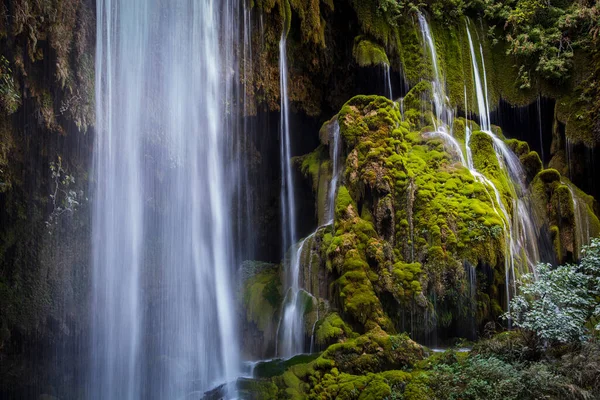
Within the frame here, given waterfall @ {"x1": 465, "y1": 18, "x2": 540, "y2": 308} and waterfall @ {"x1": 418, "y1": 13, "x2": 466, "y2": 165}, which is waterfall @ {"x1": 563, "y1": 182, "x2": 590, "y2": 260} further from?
waterfall @ {"x1": 418, "y1": 13, "x2": 466, "y2": 165}

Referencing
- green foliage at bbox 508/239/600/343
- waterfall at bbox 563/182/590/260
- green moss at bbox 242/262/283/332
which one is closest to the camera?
green foliage at bbox 508/239/600/343

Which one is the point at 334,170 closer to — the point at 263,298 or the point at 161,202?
the point at 263,298

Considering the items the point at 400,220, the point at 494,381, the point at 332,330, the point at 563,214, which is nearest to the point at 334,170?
the point at 400,220

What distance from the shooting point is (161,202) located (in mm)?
13922

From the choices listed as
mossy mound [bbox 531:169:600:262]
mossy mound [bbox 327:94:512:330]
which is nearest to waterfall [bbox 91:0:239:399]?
mossy mound [bbox 327:94:512:330]

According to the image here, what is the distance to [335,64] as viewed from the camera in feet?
56.1

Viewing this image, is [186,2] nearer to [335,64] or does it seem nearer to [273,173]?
[335,64]

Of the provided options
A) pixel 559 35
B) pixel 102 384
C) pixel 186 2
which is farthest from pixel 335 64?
pixel 102 384

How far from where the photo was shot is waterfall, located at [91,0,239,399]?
12273 millimetres

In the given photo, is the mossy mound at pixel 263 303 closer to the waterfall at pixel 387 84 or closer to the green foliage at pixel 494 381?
the green foliage at pixel 494 381

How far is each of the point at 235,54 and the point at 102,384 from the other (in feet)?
34.3

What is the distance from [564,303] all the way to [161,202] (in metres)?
10.7

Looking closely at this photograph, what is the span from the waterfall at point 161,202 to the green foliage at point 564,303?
7.70m

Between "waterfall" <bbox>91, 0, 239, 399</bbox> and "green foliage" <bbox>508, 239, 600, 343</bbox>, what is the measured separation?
7703mm
